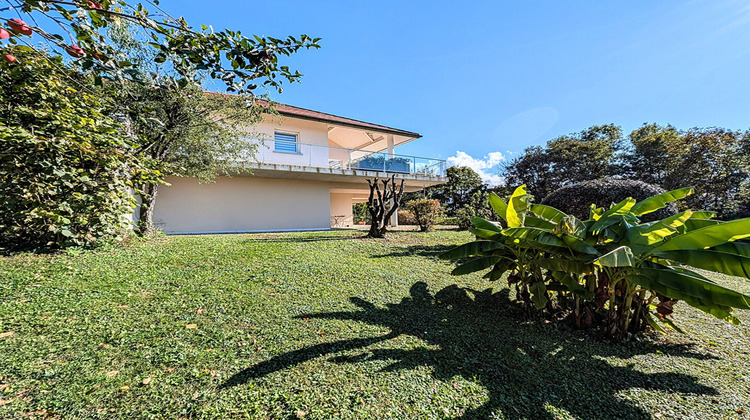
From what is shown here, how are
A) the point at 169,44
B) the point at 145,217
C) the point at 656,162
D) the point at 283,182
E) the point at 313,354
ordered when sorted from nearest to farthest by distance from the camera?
the point at 169,44
the point at 313,354
the point at 145,217
the point at 283,182
the point at 656,162

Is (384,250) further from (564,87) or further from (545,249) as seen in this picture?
(564,87)

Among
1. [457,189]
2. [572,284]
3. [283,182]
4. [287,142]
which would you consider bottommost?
[572,284]

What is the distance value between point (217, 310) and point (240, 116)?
8.83 m

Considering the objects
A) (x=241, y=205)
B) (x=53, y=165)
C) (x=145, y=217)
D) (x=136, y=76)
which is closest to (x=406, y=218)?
(x=241, y=205)

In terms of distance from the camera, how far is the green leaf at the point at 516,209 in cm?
413

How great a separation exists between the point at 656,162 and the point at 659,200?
29521mm

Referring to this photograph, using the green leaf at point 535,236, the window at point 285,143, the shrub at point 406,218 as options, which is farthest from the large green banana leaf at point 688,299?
the shrub at point 406,218

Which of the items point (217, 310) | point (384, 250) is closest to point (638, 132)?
point (384, 250)

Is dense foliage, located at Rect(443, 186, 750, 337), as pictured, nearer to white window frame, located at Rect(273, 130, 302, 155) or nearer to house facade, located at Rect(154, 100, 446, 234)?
house facade, located at Rect(154, 100, 446, 234)

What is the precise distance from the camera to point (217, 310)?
388 cm

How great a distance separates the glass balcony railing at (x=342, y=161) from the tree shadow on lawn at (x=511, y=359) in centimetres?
1135

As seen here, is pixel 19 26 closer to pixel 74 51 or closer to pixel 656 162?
pixel 74 51

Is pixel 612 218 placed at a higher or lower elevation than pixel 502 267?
higher

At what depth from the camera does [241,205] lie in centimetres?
1418
